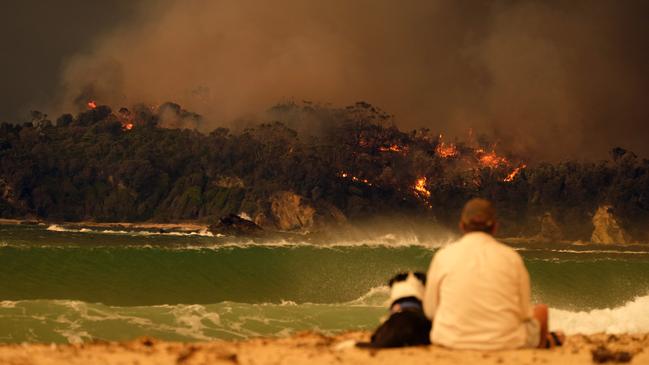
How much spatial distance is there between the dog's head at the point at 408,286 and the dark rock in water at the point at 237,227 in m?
84.7

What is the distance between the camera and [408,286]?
666cm

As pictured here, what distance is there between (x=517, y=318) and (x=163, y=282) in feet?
79.3

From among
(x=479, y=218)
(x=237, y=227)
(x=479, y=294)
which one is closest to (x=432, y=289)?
(x=479, y=294)

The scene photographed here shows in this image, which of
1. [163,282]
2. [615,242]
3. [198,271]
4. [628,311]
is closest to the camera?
[628,311]

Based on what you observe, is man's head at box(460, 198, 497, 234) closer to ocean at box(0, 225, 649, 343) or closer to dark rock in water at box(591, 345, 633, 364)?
dark rock in water at box(591, 345, 633, 364)

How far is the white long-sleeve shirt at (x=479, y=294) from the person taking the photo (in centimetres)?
601

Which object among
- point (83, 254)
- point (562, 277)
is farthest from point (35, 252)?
point (562, 277)

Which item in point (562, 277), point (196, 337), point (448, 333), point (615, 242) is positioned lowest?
point (196, 337)

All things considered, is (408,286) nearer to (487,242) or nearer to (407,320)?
(407,320)

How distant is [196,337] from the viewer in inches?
552

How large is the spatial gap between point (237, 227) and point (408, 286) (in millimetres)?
93709

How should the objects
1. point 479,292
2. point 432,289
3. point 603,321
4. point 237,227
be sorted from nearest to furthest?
point 479,292, point 432,289, point 603,321, point 237,227

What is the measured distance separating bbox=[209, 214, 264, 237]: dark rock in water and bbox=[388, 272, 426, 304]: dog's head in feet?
278

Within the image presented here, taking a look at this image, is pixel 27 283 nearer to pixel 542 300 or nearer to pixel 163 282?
pixel 163 282
